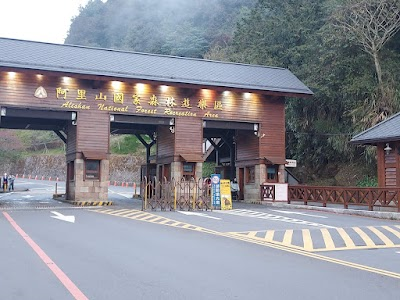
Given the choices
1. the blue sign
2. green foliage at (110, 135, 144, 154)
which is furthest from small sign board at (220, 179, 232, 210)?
green foliage at (110, 135, 144, 154)

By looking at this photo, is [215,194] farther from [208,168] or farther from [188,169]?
[208,168]

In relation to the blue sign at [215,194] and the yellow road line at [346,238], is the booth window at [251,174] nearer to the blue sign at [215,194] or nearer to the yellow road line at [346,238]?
the blue sign at [215,194]

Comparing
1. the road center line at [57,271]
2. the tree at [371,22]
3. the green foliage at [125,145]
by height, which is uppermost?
the tree at [371,22]

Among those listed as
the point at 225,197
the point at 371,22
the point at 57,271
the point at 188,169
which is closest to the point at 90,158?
the point at 188,169

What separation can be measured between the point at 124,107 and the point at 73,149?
11.5 feet

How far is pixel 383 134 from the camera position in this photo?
20.8 metres

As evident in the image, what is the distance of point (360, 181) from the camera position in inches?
1218

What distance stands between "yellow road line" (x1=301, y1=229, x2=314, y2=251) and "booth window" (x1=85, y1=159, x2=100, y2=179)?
1369 centimetres

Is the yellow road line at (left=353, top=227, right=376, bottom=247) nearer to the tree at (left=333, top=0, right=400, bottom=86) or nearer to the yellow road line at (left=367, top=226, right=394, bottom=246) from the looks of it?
the yellow road line at (left=367, top=226, right=394, bottom=246)

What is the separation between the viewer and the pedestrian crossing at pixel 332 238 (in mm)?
10461

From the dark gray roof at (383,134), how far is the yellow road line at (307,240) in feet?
29.1

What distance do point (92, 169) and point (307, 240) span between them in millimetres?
15300

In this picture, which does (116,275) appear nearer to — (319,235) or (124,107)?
(319,235)

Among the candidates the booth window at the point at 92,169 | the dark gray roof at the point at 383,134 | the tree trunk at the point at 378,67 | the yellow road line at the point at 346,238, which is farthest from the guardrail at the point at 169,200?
the tree trunk at the point at 378,67
